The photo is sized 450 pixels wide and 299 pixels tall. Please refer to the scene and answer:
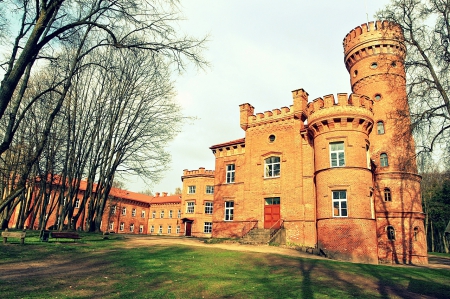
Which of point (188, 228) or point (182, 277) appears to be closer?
point (182, 277)

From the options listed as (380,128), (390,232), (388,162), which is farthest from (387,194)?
(380,128)

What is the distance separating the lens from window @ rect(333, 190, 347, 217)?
63.3 feet

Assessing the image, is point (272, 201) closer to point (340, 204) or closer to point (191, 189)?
point (340, 204)

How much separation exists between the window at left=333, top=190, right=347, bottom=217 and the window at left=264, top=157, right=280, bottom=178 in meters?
5.42

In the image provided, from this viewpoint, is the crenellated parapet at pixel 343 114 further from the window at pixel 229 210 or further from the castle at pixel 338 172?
the window at pixel 229 210

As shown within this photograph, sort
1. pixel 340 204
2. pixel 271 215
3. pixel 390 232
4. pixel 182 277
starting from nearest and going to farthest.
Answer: pixel 182 277 < pixel 340 204 < pixel 390 232 < pixel 271 215

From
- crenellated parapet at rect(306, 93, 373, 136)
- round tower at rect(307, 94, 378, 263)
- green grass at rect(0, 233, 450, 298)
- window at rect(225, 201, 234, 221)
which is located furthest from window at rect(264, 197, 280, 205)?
green grass at rect(0, 233, 450, 298)

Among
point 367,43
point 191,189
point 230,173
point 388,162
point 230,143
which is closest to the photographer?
point 388,162

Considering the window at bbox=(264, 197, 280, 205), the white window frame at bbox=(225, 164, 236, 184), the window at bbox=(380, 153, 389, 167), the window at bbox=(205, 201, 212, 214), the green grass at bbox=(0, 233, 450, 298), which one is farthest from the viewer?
the window at bbox=(205, 201, 212, 214)

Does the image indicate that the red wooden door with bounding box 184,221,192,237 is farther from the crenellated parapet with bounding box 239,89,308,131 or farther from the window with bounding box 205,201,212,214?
the crenellated parapet with bounding box 239,89,308,131

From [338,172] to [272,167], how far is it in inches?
237

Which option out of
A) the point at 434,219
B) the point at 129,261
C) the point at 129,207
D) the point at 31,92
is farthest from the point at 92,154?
the point at 434,219

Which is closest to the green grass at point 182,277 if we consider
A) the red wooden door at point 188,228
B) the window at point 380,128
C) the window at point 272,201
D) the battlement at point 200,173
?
the window at point 272,201

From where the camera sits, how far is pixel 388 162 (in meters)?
23.8
